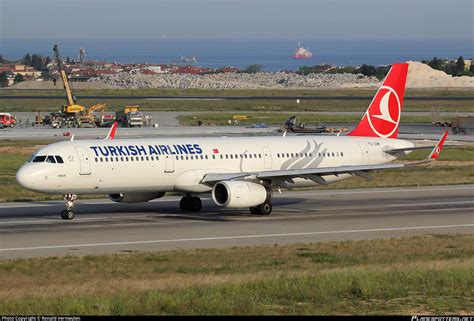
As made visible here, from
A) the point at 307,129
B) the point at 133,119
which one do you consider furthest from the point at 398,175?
the point at 133,119

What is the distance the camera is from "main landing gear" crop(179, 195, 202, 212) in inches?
1864

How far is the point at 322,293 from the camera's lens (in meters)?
25.6

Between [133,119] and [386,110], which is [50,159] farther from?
[133,119]

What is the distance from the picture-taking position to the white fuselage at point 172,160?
42938mm

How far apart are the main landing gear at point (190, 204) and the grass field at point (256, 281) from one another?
36.6 ft

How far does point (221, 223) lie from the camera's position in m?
43.5

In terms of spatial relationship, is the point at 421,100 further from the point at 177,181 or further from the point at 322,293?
the point at 322,293

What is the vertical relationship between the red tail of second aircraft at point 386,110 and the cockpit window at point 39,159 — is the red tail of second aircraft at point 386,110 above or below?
above

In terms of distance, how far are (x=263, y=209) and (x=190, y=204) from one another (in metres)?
3.78

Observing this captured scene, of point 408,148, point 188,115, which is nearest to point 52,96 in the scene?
point 188,115

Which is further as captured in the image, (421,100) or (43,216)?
(421,100)

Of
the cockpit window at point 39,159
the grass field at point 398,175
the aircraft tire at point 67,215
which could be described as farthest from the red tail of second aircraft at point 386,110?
the cockpit window at point 39,159

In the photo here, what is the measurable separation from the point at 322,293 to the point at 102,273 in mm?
8110

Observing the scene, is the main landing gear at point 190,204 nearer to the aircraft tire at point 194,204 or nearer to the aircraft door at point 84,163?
the aircraft tire at point 194,204
